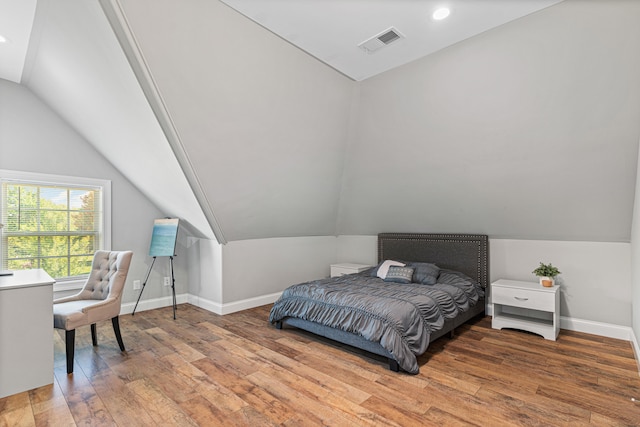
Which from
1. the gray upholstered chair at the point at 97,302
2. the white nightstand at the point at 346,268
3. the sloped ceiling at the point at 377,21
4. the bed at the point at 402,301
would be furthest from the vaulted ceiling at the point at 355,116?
the white nightstand at the point at 346,268

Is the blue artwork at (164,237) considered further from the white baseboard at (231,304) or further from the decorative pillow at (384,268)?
the decorative pillow at (384,268)

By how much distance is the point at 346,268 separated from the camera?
542 centimetres

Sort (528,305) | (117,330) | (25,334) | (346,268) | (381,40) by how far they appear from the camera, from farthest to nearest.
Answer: (346,268)
(528,305)
(117,330)
(381,40)
(25,334)

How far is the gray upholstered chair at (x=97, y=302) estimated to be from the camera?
278 cm

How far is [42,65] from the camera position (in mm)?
3324

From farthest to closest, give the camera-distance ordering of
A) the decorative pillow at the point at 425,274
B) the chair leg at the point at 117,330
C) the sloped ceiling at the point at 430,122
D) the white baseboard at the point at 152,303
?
1. the white baseboard at the point at 152,303
2. the decorative pillow at the point at 425,274
3. the chair leg at the point at 117,330
4. the sloped ceiling at the point at 430,122

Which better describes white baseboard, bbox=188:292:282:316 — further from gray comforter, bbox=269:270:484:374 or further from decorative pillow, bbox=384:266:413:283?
decorative pillow, bbox=384:266:413:283

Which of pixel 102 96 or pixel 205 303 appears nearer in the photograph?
pixel 102 96

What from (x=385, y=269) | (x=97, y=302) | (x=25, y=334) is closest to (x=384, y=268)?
(x=385, y=269)

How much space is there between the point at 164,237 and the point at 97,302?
1521 mm

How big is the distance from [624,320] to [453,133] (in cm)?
270

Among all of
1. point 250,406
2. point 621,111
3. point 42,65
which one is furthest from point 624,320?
point 42,65

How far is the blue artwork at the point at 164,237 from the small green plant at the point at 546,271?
4489mm

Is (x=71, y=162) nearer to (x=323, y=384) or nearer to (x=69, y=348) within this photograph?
(x=69, y=348)
